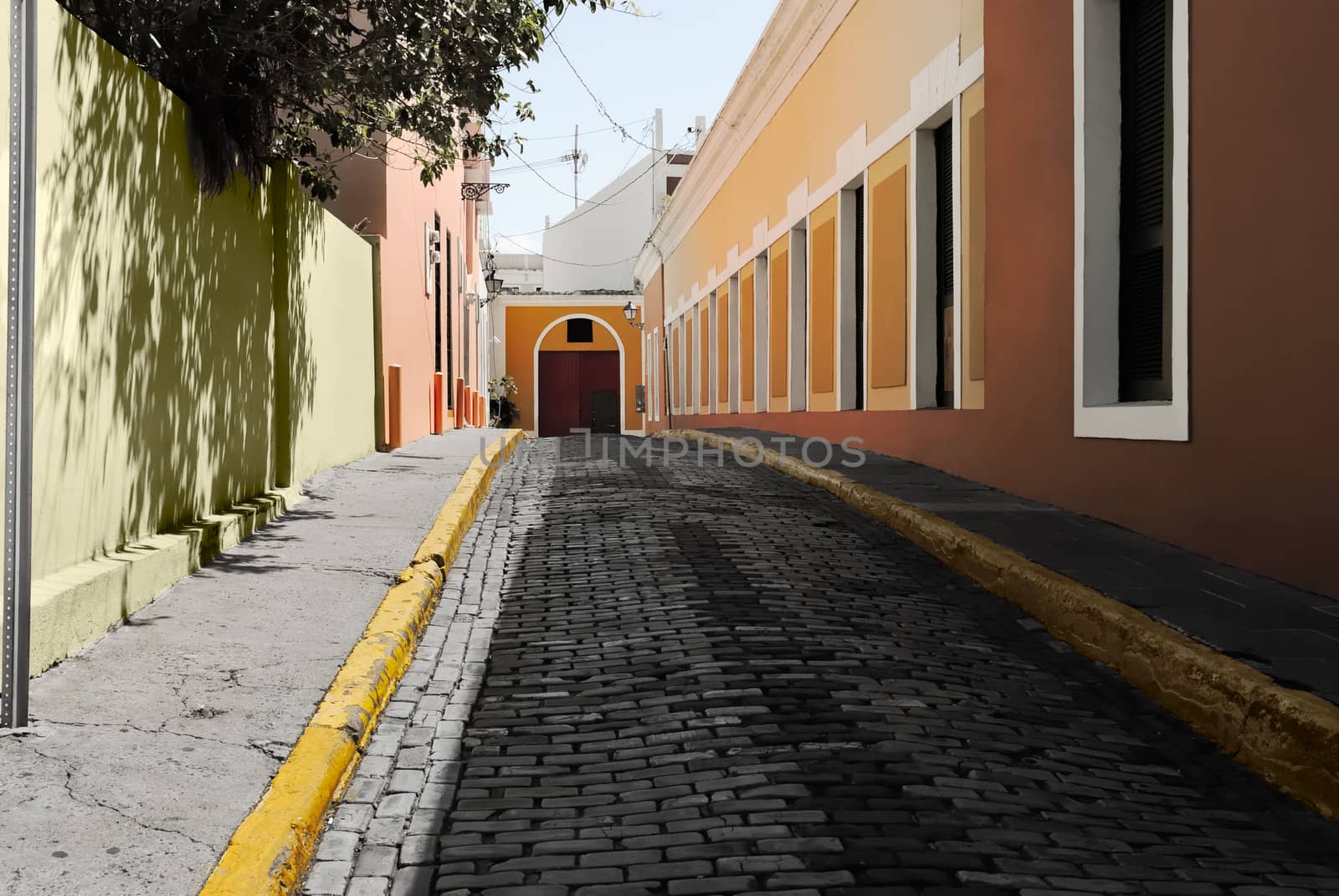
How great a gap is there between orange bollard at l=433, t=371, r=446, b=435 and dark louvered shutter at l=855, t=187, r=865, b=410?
693 centimetres

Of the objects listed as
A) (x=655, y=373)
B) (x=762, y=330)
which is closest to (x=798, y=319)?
(x=762, y=330)

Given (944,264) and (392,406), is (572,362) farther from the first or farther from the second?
(944,264)

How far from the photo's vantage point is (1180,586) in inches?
216

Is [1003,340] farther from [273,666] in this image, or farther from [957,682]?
[273,666]

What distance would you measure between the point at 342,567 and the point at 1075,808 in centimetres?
403

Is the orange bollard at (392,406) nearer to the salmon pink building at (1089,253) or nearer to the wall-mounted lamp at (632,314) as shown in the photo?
the salmon pink building at (1089,253)

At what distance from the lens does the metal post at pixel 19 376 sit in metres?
3.56

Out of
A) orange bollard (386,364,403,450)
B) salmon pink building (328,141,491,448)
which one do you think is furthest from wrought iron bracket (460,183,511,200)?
orange bollard (386,364,403,450)

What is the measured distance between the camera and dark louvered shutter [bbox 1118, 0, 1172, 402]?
22.6 ft

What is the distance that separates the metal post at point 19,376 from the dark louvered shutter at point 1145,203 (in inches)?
220

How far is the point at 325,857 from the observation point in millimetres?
3184

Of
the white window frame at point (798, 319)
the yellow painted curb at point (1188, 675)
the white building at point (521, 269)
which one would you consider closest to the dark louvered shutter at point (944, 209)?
the yellow painted curb at point (1188, 675)

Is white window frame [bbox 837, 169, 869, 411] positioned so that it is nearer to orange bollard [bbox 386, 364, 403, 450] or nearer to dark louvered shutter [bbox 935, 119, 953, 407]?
dark louvered shutter [bbox 935, 119, 953, 407]

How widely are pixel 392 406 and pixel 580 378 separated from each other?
26.6 meters
